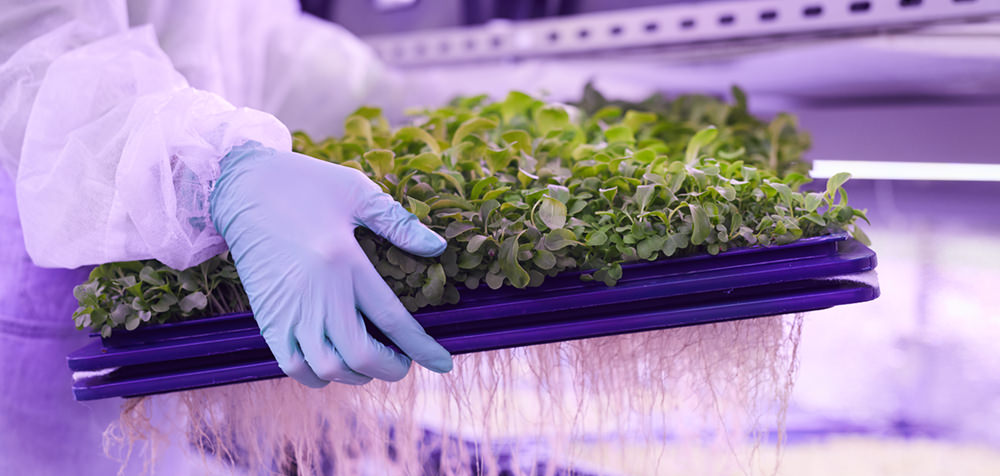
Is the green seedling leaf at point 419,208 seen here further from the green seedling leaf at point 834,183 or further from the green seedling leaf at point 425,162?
the green seedling leaf at point 834,183

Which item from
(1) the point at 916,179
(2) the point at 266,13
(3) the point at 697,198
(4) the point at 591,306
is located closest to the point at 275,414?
(4) the point at 591,306

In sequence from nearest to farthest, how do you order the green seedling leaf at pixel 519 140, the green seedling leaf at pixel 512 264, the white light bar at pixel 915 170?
the green seedling leaf at pixel 512 264
the green seedling leaf at pixel 519 140
the white light bar at pixel 915 170

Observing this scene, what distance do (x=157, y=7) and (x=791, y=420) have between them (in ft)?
2.98

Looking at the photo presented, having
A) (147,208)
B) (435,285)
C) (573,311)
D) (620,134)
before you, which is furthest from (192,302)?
(620,134)

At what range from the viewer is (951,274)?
32.2 inches

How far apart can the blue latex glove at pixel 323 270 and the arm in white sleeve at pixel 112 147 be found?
5cm

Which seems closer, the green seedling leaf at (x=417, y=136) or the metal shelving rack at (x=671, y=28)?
the green seedling leaf at (x=417, y=136)

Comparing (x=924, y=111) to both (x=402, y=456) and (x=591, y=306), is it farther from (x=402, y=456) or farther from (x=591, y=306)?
(x=402, y=456)

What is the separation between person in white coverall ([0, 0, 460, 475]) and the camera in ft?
1.49

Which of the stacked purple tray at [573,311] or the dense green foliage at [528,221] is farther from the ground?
the dense green foliage at [528,221]

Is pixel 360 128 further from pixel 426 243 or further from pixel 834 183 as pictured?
pixel 834 183

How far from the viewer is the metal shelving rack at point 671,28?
853 millimetres

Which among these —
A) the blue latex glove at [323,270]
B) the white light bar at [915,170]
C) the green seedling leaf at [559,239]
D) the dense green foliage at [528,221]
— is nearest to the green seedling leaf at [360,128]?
the dense green foliage at [528,221]

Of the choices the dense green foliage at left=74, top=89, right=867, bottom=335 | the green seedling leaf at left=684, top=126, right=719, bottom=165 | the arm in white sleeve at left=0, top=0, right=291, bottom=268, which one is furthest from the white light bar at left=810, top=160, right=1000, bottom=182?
the arm in white sleeve at left=0, top=0, right=291, bottom=268
